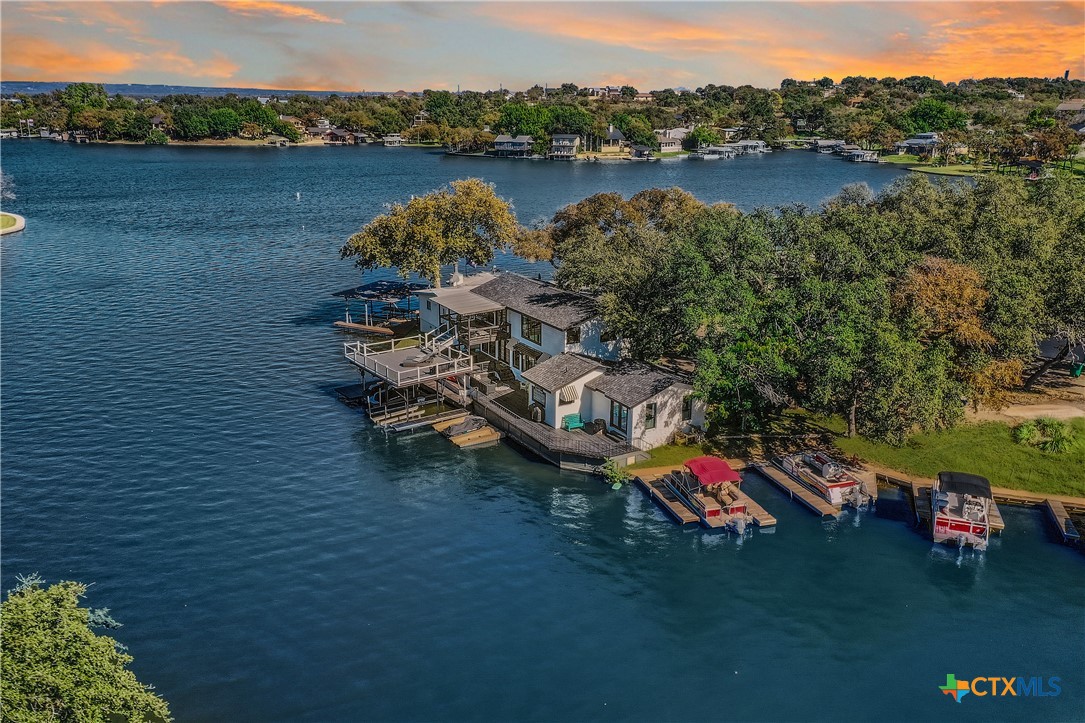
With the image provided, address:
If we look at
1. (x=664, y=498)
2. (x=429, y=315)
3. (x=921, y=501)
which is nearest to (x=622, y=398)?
(x=664, y=498)

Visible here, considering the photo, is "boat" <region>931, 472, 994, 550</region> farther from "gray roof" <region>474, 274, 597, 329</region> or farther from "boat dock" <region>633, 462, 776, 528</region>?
"gray roof" <region>474, 274, 597, 329</region>

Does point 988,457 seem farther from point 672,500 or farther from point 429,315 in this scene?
point 429,315

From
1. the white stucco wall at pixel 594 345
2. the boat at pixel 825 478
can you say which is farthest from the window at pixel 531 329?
the boat at pixel 825 478

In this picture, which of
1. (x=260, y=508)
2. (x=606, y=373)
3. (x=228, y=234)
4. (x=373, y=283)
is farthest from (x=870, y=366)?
(x=228, y=234)

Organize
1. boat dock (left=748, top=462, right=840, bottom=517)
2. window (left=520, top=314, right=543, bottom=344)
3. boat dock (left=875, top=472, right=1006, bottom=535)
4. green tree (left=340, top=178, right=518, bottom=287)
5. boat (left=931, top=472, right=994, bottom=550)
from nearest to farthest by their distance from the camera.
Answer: boat (left=931, top=472, right=994, bottom=550) < boat dock (left=875, top=472, right=1006, bottom=535) < boat dock (left=748, top=462, right=840, bottom=517) < window (left=520, top=314, right=543, bottom=344) < green tree (left=340, top=178, right=518, bottom=287)

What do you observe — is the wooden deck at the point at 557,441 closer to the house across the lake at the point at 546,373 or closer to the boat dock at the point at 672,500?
the house across the lake at the point at 546,373

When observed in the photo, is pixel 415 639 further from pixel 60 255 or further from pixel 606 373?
pixel 60 255

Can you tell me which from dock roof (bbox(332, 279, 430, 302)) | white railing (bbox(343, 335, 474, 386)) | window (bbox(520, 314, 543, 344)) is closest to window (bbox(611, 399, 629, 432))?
window (bbox(520, 314, 543, 344))
